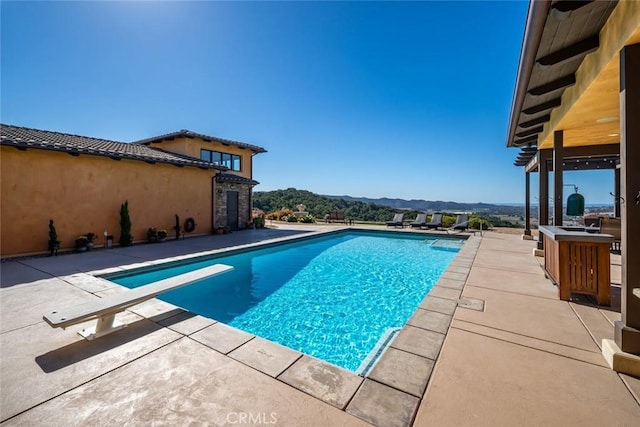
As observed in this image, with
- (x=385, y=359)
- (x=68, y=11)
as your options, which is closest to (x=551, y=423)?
(x=385, y=359)

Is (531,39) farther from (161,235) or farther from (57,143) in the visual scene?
(57,143)

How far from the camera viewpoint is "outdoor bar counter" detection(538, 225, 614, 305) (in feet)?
11.6

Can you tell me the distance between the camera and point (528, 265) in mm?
6121

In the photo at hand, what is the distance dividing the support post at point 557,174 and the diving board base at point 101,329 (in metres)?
7.99

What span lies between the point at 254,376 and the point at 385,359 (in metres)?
1.16

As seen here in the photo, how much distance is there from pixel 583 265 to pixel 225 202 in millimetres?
13416

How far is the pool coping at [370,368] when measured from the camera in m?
1.89

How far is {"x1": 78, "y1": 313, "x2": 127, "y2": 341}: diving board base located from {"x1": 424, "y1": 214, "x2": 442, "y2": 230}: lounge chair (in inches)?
520

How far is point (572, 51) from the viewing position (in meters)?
3.01

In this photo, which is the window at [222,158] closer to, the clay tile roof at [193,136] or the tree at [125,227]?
the clay tile roof at [193,136]

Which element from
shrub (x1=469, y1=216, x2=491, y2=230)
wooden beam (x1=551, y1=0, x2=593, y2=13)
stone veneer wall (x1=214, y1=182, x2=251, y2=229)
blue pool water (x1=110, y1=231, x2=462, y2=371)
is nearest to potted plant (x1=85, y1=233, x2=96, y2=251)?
blue pool water (x1=110, y1=231, x2=462, y2=371)

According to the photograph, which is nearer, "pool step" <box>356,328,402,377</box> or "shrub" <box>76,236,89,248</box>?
"pool step" <box>356,328,402,377</box>

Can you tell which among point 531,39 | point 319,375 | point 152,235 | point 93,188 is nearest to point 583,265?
point 531,39

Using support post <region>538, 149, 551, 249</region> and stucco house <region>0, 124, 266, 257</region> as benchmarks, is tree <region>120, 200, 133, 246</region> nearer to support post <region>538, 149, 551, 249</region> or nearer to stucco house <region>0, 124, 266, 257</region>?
stucco house <region>0, 124, 266, 257</region>
